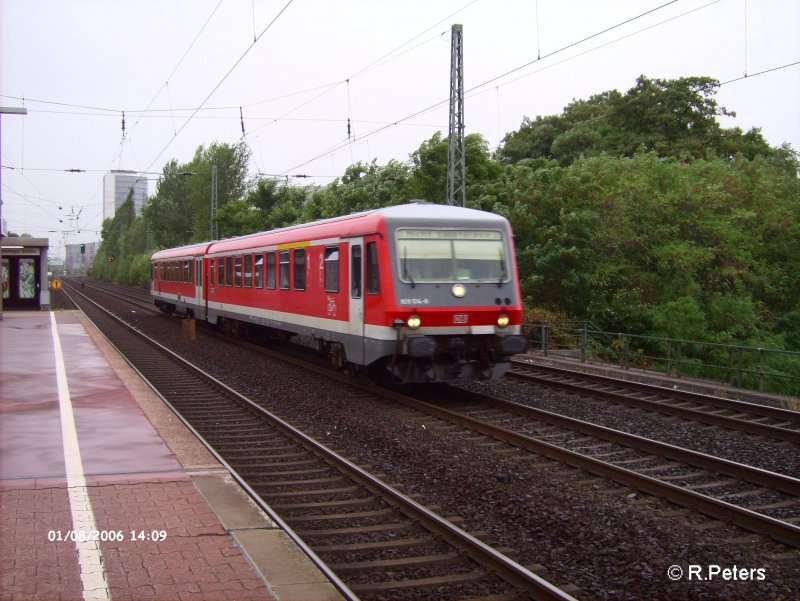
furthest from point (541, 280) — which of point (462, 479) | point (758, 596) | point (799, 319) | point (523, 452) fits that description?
point (758, 596)

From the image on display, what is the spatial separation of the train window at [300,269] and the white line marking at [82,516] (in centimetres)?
571

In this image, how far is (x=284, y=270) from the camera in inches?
680

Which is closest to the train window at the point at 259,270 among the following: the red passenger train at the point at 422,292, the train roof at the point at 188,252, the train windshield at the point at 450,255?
the red passenger train at the point at 422,292

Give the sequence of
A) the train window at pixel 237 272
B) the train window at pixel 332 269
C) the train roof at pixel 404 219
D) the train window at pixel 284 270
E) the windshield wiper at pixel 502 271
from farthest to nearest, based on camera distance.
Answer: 1. the train window at pixel 237 272
2. the train window at pixel 284 270
3. the train window at pixel 332 269
4. the windshield wiper at pixel 502 271
5. the train roof at pixel 404 219

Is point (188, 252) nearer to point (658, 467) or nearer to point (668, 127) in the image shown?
point (658, 467)

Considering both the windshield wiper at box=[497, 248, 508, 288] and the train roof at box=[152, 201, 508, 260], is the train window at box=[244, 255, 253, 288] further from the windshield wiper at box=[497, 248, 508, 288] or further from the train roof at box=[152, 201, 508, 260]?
the windshield wiper at box=[497, 248, 508, 288]

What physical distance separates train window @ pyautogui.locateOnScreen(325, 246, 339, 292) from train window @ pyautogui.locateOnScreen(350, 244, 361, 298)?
2.51 feet

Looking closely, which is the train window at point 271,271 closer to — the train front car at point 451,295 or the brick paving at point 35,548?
the train front car at point 451,295

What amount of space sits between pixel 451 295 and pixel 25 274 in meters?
28.2

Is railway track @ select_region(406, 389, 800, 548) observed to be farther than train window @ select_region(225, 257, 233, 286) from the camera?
No

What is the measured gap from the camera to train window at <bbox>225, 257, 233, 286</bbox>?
74.6 ft

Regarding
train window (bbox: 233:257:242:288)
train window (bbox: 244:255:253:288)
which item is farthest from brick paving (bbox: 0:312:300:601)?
train window (bbox: 233:257:242:288)

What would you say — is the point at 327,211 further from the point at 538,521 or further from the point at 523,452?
the point at 538,521

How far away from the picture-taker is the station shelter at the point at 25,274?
32281 mm
